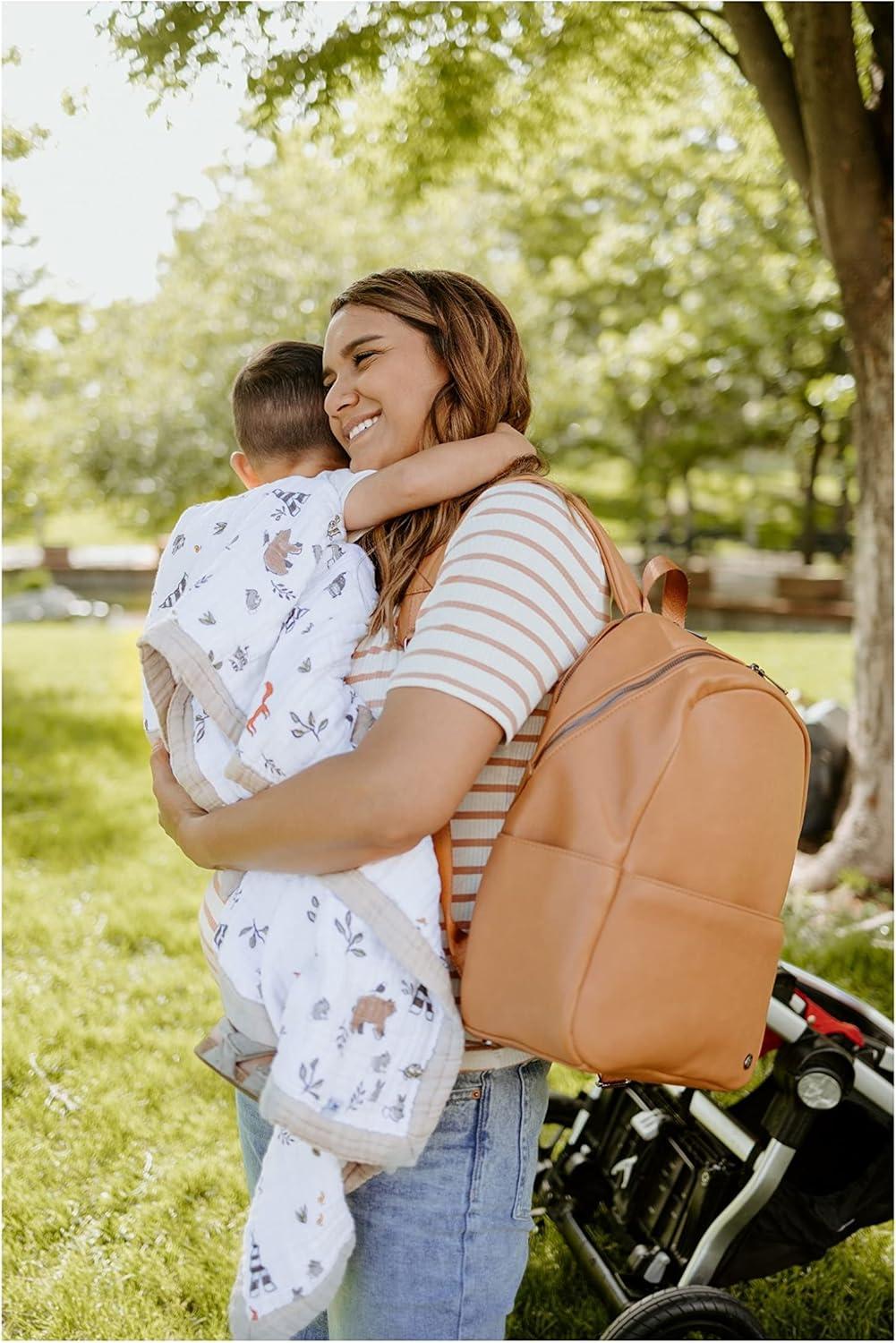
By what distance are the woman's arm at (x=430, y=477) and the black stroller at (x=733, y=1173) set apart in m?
1.43

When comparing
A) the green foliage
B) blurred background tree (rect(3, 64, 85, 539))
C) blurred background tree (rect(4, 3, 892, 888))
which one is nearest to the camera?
blurred background tree (rect(4, 3, 892, 888))

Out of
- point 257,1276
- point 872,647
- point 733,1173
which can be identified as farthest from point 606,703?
point 872,647

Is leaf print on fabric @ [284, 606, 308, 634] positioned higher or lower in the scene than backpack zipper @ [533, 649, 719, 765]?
higher

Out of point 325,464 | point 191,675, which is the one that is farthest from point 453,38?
point 191,675

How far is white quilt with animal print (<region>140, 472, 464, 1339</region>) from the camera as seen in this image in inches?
53.4

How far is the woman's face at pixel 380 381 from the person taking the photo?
161 centimetres

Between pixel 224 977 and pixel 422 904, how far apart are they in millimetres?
283

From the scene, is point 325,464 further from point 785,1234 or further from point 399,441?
point 785,1234

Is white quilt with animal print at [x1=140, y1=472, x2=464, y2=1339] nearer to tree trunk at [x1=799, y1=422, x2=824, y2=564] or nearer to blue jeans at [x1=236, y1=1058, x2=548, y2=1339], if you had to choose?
blue jeans at [x1=236, y1=1058, x2=548, y2=1339]

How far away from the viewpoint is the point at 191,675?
149cm

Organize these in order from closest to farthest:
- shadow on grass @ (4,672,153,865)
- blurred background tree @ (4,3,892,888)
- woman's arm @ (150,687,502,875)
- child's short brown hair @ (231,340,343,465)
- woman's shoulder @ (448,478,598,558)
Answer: woman's arm @ (150,687,502,875)
woman's shoulder @ (448,478,598,558)
child's short brown hair @ (231,340,343,465)
blurred background tree @ (4,3,892,888)
shadow on grass @ (4,672,153,865)

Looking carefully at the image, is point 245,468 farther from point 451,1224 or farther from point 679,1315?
point 679,1315

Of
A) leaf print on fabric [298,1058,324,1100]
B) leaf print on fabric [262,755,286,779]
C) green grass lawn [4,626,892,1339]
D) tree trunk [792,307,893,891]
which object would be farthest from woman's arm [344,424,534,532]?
tree trunk [792,307,893,891]

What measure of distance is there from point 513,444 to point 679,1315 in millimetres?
1568
